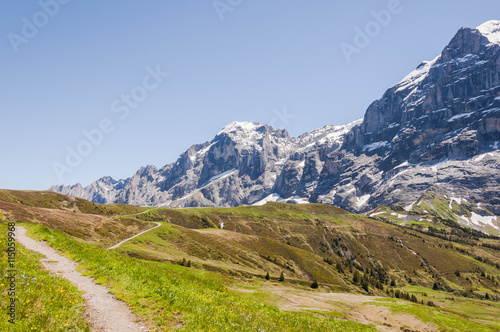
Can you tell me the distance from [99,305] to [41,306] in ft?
10.1

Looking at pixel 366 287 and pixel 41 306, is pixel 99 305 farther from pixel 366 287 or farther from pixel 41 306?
pixel 366 287

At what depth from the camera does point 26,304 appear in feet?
35.3

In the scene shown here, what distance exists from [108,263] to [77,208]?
161 metres

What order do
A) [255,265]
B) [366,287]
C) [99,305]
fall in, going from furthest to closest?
1. [366,287]
2. [255,265]
3. [99,305]

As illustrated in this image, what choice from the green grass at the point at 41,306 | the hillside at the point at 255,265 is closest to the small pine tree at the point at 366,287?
the hillside at the point at 255,265

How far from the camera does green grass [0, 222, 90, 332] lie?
31.8 feet

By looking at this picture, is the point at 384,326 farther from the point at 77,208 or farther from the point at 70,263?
the point at 77,208

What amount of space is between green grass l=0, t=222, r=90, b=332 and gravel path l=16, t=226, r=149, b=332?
667mm

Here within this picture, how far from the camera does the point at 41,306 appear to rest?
1108 cm

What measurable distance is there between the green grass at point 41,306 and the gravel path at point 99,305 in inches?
26.3

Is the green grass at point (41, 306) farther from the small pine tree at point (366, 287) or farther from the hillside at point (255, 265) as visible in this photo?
the small pine tree at point (366, 287)

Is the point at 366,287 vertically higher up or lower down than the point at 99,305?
lower down

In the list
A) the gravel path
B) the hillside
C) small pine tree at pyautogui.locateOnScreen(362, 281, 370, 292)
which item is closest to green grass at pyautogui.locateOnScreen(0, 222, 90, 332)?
the gravel path

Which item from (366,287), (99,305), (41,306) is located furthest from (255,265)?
(41,306)
